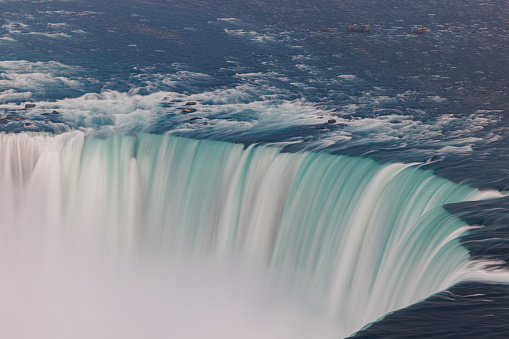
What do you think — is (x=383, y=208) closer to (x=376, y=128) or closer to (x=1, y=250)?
(x=376, y=128)

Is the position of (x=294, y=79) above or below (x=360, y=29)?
below

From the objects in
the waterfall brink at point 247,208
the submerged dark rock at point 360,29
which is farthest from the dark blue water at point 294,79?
the waterfall brink at point 247,208

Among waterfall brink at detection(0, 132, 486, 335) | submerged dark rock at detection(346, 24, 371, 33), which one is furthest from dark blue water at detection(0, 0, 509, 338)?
waterfall brink at detection(0, 132, 486, 335)

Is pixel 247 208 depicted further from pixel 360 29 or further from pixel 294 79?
pixel 360 29

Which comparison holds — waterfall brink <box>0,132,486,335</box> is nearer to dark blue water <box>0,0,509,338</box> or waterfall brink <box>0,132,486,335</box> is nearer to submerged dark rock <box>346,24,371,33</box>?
dark blue water <box>0,0,509,338</box>

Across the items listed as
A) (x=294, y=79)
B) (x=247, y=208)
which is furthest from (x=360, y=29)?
(x=247, y=208)

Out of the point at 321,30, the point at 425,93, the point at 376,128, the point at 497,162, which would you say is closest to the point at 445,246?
the point at 497,162
